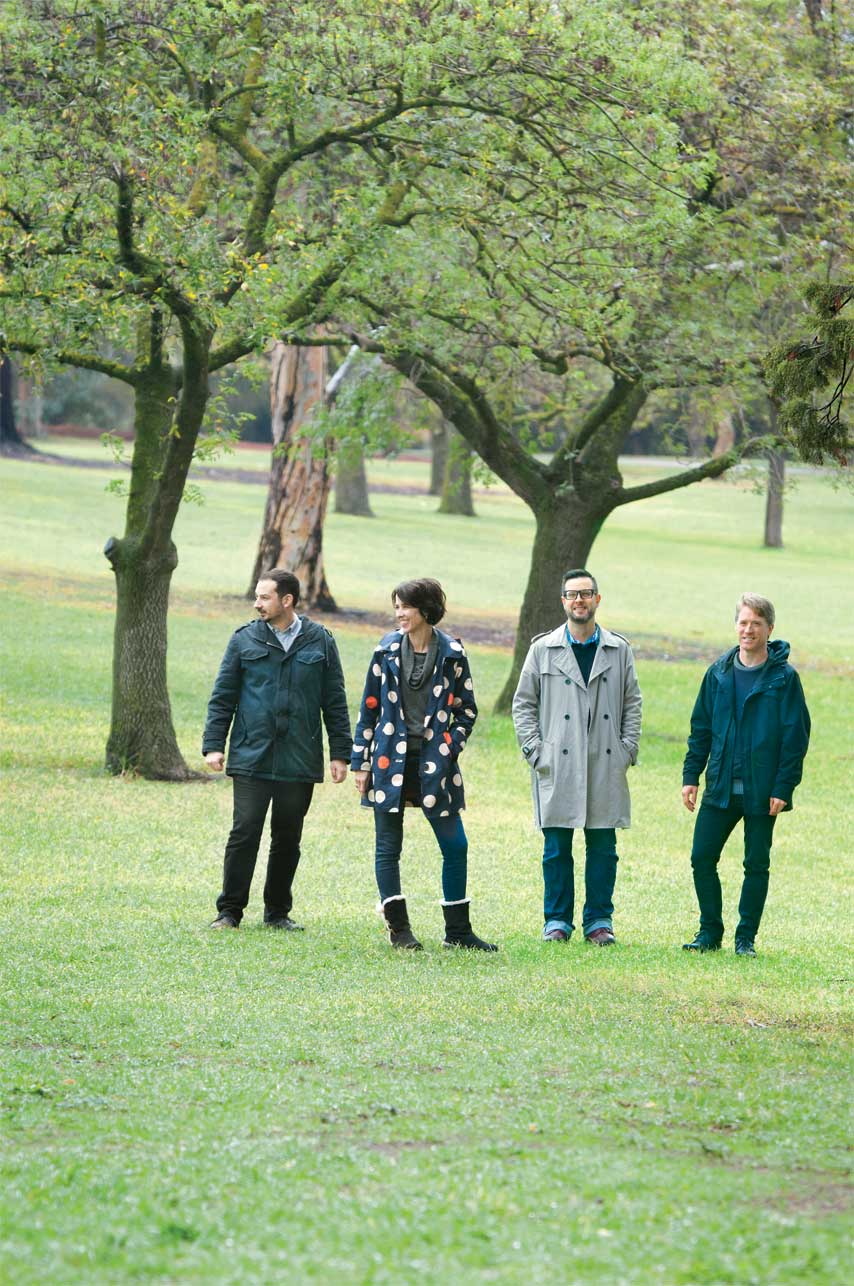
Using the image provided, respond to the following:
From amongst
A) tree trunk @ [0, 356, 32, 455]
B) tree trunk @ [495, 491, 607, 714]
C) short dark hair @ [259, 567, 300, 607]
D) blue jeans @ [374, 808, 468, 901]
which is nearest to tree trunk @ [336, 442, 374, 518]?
tree trunk @ [0, 356, 32, 455]

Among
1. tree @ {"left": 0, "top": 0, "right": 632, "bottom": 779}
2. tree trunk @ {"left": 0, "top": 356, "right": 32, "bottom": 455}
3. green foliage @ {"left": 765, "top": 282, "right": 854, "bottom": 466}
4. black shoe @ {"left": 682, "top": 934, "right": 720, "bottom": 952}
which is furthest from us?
tree trunk @ {"left": 0, "top": 356, "right": 32, "bottom": 455}

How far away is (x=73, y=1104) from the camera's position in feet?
18.2

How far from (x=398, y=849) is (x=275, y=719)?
3.20 feet

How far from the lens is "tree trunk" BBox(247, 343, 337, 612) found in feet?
97.6

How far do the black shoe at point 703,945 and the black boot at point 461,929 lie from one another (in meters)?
1.13

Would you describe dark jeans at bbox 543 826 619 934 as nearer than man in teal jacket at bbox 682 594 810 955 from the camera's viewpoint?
No

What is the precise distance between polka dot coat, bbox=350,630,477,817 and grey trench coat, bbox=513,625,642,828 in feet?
2.22

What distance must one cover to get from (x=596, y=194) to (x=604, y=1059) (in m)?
9.53

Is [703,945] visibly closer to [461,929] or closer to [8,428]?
[461,929]

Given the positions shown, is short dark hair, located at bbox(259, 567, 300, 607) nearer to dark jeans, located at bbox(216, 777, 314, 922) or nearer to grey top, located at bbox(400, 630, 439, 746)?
grey top, located at bbox(400, 630, 439, 746)

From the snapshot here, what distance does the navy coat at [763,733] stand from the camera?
8.63 meters

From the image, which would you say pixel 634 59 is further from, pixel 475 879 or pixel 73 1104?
pixel 73 1104

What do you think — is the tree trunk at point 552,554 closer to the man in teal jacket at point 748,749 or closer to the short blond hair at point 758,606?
the man in teal jacket at point 748,749

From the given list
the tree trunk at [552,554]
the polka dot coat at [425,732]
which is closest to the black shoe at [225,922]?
the polka dot coat at [425,732]
